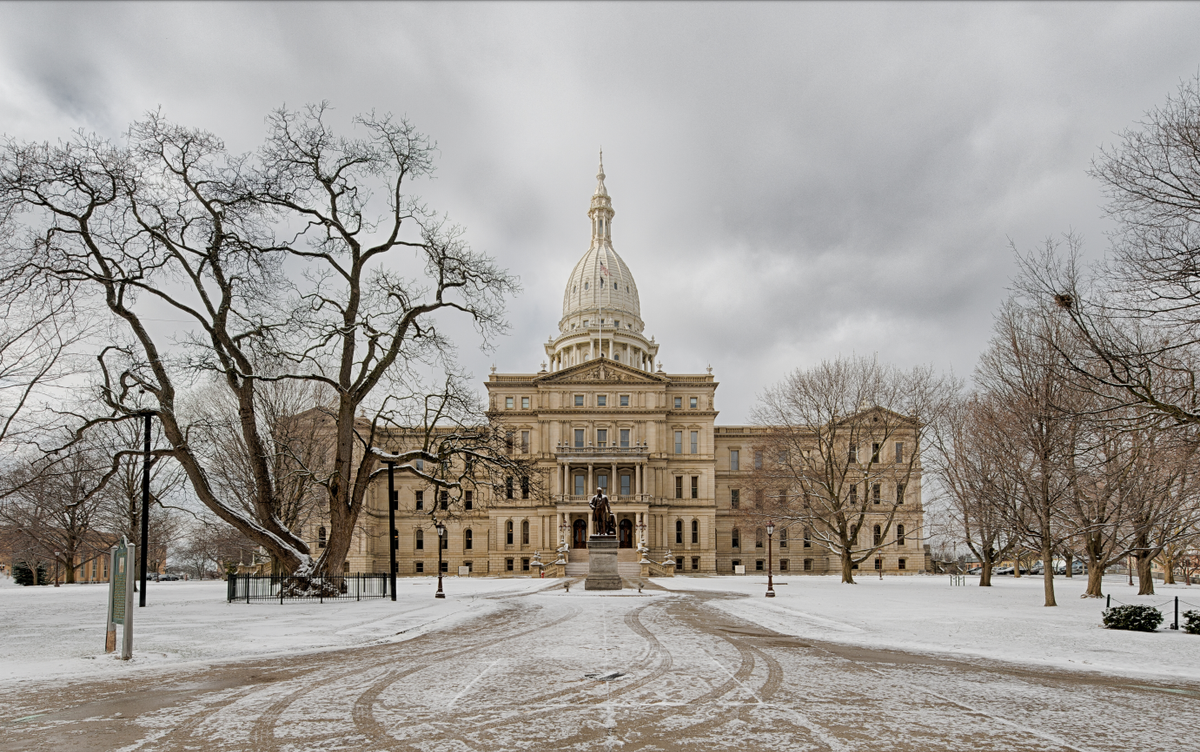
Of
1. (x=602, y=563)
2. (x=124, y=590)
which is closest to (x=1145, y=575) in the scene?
(x=602, y=563)

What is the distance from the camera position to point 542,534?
80.5m

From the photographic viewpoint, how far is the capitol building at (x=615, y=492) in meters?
79.1

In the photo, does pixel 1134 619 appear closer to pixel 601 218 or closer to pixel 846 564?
pixel 846 564

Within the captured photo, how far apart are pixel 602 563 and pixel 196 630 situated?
2329 centimetres

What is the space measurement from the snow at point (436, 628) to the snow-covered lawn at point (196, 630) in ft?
0.08

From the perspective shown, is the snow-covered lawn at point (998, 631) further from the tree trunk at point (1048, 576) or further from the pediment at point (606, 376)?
the pediment at point (606, 376)

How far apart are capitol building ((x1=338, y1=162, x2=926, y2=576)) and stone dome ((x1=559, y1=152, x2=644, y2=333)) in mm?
22478

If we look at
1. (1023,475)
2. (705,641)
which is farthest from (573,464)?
(705,641)

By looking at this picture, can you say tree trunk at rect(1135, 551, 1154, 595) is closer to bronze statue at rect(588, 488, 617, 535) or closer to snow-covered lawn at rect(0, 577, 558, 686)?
bronze statue at rect(588, 488, 617, 535)

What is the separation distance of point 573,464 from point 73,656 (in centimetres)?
6663

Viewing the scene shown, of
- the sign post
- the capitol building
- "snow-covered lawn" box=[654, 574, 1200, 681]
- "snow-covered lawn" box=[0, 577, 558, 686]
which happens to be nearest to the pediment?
the capitol building

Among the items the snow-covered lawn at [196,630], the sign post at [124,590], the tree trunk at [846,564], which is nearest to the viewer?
the sign post at [124,590]

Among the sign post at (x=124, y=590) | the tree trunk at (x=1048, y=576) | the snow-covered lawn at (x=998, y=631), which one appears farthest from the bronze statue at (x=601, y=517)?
the sign post at (x=124, y=590)

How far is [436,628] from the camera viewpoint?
18.8m
